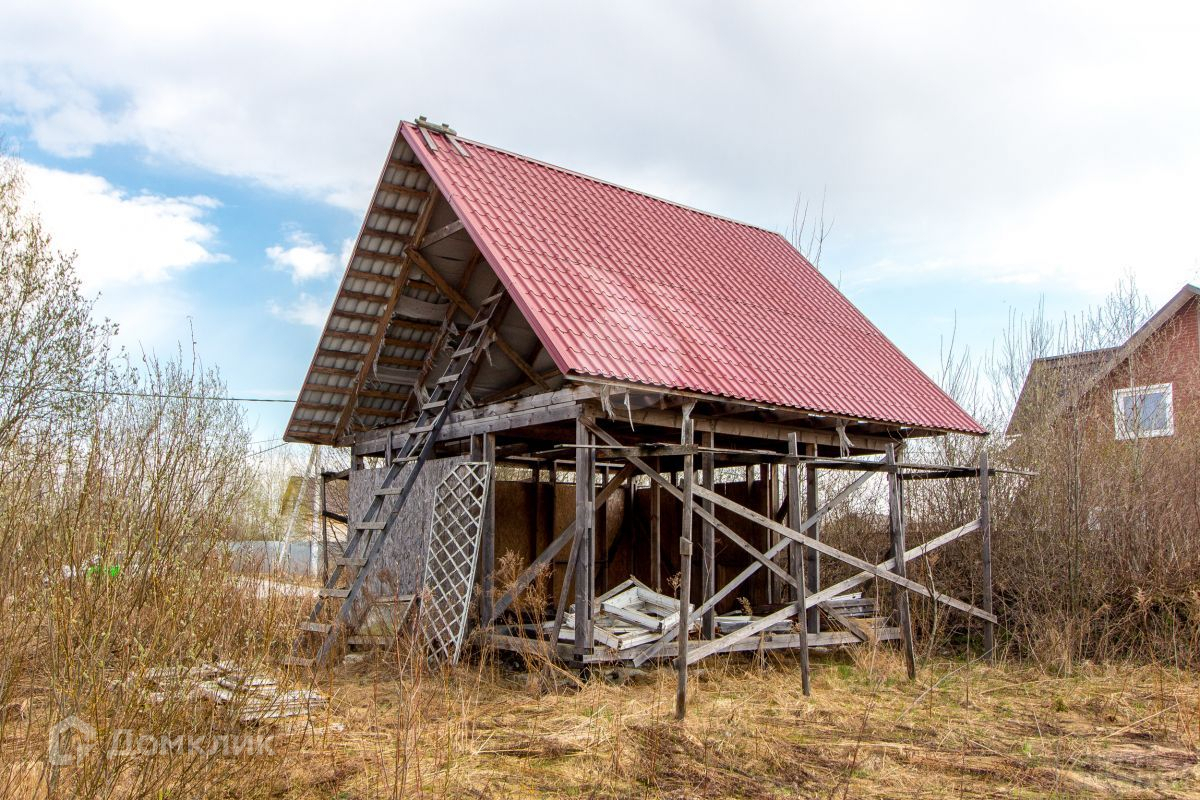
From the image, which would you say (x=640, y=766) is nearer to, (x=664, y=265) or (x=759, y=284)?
(x=664, y=265)

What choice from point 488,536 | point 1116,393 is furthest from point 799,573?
point 1116,393

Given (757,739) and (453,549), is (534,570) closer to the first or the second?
(453,549)

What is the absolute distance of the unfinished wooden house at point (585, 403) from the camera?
9.63m

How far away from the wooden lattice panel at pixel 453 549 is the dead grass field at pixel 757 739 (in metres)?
0.64

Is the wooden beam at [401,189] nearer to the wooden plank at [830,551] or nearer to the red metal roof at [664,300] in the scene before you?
the red metal roof at [664,300]

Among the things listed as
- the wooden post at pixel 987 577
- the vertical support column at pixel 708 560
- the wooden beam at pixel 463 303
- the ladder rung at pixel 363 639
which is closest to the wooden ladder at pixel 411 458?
the ladder rung at pixel 363 639

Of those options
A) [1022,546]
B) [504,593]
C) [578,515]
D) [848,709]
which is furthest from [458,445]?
[1022,546]

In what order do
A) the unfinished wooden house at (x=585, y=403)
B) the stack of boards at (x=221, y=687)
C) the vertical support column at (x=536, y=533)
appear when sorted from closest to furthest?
the stack of boards at (x=221, y=687)
the unfinished wooden house at (x=585, y=403)
the vertical support column at (x=536, y=533)

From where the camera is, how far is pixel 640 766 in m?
6.46

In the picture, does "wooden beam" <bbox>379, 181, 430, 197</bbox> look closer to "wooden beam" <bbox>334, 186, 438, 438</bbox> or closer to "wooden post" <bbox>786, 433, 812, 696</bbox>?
"wooden beam" <bbox>334, 186, 438, 438</bbox>

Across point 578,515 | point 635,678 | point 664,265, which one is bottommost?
point 635,678

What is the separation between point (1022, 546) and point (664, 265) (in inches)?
252

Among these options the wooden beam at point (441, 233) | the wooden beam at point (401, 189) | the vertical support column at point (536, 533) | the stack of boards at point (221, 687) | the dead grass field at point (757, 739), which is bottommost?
the dead grass field at point (757, 739)

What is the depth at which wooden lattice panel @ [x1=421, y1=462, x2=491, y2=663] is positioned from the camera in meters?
10.3
